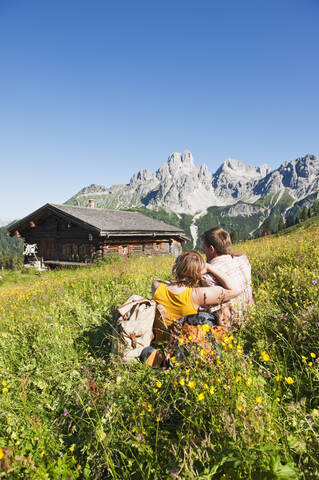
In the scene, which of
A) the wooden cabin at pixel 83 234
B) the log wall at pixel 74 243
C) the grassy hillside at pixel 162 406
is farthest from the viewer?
the log wall at pixel 74 243

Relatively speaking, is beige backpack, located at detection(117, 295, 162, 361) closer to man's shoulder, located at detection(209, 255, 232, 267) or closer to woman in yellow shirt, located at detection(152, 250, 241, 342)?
Result: woman in yellow shirt, located at detection(152, 250, 241, 342)

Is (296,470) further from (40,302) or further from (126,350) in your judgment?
(40,302)

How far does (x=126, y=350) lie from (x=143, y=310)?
484 mm

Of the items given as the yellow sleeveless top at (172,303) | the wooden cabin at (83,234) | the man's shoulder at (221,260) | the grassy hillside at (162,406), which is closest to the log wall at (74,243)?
the wooden cabin at (83,234)

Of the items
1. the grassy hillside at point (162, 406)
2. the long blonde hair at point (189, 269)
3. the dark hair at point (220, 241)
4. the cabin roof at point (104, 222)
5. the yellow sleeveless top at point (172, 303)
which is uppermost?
the cabin roof at point (104, 222)

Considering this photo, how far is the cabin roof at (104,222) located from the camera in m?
16.3

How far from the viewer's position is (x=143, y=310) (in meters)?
2.99

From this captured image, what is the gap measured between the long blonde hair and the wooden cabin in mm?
12770

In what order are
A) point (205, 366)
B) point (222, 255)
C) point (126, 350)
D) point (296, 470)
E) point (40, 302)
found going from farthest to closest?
point (40, 302) < point (222, 255) < point (126, 350) < point (205, 366) < point (296, 470)

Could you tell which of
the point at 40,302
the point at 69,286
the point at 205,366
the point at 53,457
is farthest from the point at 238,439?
the point at 69,286

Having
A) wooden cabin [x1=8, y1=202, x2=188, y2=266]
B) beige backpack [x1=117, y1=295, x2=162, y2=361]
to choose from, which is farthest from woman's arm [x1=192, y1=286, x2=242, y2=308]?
wooden cabin [x1=8, y1=202, x2=188, y2=266]

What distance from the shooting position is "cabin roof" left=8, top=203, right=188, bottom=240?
53.6 ft

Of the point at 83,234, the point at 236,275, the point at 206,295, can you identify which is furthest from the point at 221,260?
the point at 83,234

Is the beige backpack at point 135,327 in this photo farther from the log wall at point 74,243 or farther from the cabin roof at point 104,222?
the log wall at point 74,243
